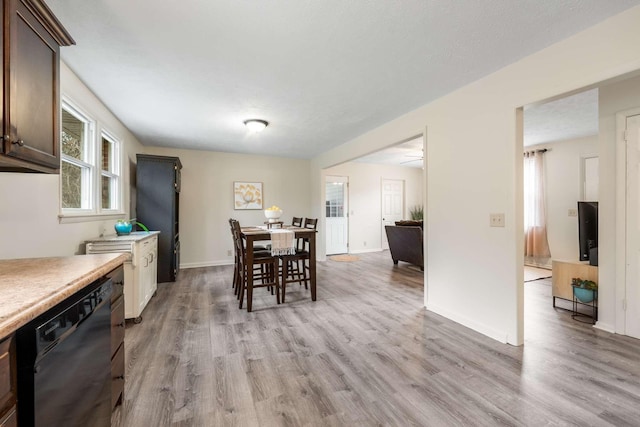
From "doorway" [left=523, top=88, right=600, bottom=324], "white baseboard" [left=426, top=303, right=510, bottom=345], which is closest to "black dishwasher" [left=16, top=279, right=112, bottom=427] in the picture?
"white baseboard" [left=426, top=303, right=510, bottom=345]

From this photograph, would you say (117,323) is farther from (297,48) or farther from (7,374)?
(297,48)

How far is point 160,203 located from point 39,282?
3617 mm

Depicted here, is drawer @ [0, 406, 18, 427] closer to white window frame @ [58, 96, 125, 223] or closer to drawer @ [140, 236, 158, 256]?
white window frame @ [58, 96, 125, 223]

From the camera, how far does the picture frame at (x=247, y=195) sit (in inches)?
230

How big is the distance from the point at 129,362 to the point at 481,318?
2.99m

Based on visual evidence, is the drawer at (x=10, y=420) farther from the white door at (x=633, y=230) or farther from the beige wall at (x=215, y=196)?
the beige wall at (x=215, y=196)

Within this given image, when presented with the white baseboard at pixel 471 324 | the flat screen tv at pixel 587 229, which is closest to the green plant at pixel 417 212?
the flat screen tv at pixel 587 229

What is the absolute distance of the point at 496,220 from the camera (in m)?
2.42

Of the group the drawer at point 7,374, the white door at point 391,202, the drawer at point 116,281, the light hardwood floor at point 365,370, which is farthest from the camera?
the white door at point 391,202

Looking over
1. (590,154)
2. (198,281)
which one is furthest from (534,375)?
(590,154)

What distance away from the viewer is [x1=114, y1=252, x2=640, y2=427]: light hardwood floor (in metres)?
1.53

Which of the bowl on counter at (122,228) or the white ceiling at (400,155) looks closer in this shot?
the bowl on counter at (122,228)

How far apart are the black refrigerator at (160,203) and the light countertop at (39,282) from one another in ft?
9.67

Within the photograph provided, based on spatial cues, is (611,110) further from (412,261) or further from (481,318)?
(412,261)
